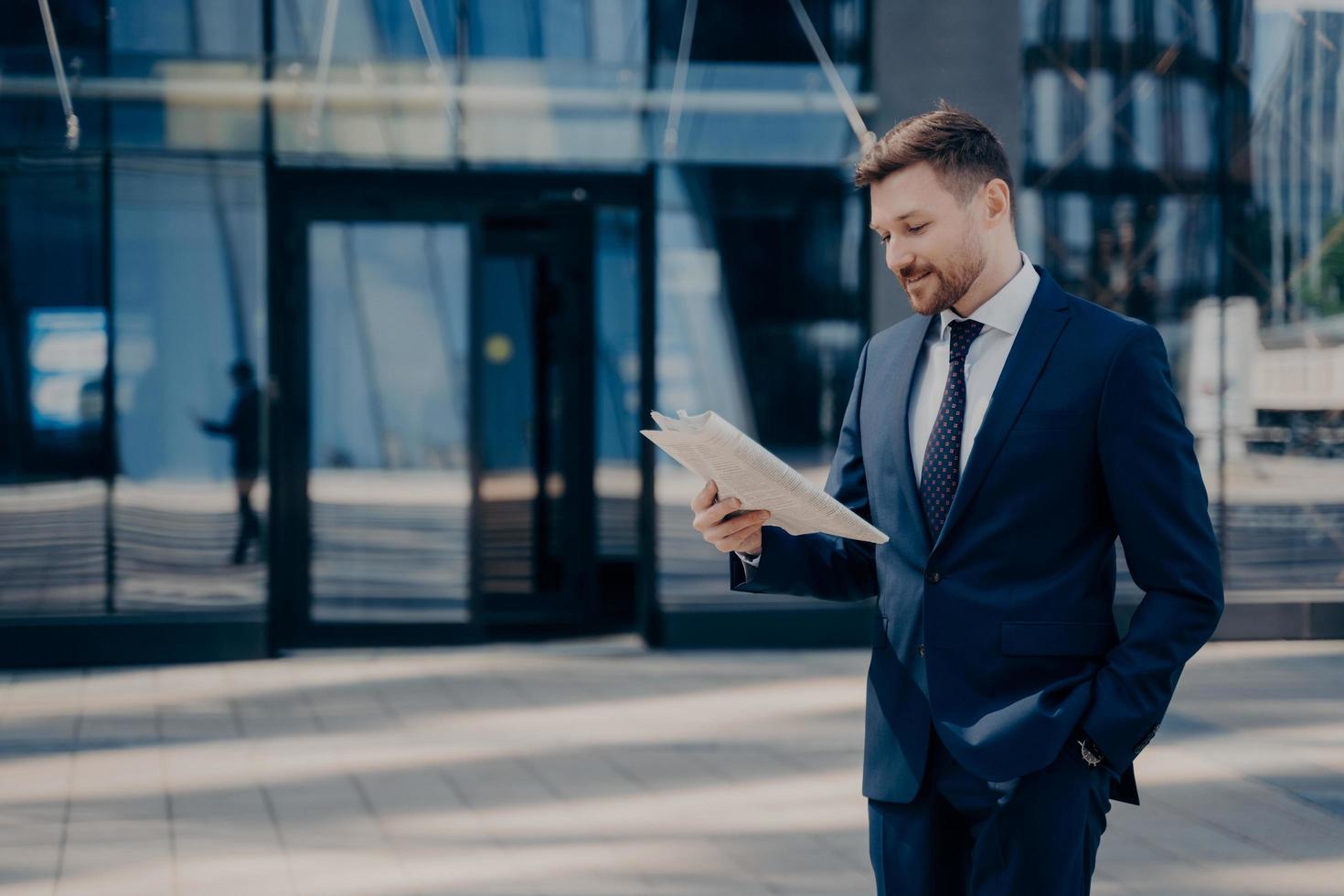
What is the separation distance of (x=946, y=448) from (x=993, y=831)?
621 millimetres

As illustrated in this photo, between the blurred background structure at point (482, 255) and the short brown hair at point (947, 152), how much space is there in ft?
25.3

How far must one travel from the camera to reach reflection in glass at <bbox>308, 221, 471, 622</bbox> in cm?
1020

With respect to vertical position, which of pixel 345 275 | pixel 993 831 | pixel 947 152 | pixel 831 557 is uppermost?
pixel 345 275

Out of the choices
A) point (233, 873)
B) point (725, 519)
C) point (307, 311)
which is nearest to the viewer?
point (725, 519)

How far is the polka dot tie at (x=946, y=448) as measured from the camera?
2.55 m

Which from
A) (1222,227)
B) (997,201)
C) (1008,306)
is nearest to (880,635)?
Result: (1008,306)

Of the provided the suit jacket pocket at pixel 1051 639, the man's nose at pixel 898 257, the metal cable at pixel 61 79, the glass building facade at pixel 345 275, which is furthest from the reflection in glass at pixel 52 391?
the suit jacket pocket at pixel 1051 639

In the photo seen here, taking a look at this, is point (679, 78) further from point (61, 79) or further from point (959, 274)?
point (959, 274)

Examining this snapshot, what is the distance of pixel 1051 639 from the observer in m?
2.42

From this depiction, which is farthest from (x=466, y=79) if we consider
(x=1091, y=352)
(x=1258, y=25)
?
(x=1091, y=352)

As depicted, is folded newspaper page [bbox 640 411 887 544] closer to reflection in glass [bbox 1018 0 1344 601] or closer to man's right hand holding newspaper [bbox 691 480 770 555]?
man's right hand holding newspaper [bbox 691 480 770 555]

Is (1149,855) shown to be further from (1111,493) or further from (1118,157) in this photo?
(1118,157)

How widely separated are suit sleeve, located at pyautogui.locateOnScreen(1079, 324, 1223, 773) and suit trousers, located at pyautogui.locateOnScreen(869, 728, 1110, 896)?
0.11m

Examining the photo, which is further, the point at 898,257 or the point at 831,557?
the point at 831,557
